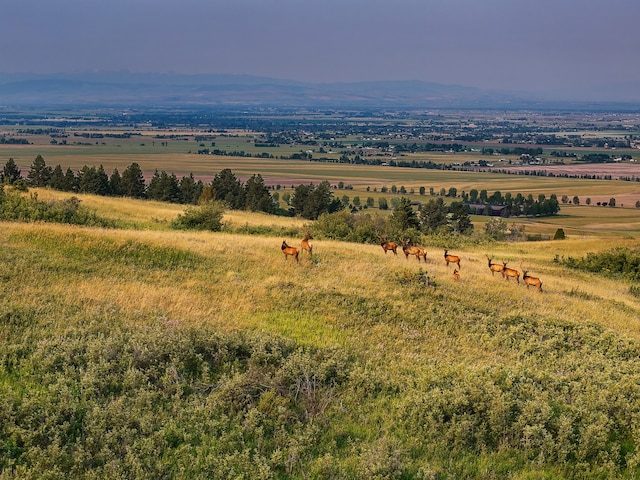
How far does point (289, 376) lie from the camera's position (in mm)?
10789

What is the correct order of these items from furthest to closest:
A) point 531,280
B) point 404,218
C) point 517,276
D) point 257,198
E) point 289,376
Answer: point 257,198, point 404,218, point 517,276, point 531,280, point 289,376

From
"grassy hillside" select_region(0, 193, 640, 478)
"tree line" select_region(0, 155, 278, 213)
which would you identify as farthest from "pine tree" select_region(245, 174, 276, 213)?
"grassy hillside" select_region(0, 193, 640, 478)

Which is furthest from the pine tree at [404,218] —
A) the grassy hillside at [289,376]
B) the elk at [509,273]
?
the grassy hillside at [289,376]

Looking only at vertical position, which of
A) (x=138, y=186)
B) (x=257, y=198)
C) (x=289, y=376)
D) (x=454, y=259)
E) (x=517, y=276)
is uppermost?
(x=289, y=376)

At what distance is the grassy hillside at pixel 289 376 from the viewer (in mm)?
8570

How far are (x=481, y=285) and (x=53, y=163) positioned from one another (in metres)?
117

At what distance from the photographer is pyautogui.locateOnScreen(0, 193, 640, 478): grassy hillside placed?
8.57m

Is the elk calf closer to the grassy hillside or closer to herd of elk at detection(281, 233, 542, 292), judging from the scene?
herd of elk at detection(281, 233, 542, 292)

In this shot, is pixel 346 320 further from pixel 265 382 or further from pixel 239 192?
pixel 239 192

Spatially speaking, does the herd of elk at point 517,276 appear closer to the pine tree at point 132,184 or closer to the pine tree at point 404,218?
the pine tree at point 404,218

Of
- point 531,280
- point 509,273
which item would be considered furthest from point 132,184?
point 531,280

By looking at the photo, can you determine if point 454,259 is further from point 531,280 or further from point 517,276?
point 531,280

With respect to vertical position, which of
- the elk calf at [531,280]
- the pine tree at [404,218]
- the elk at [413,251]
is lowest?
the pine tree at [404,218]

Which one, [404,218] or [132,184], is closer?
[404,218]
